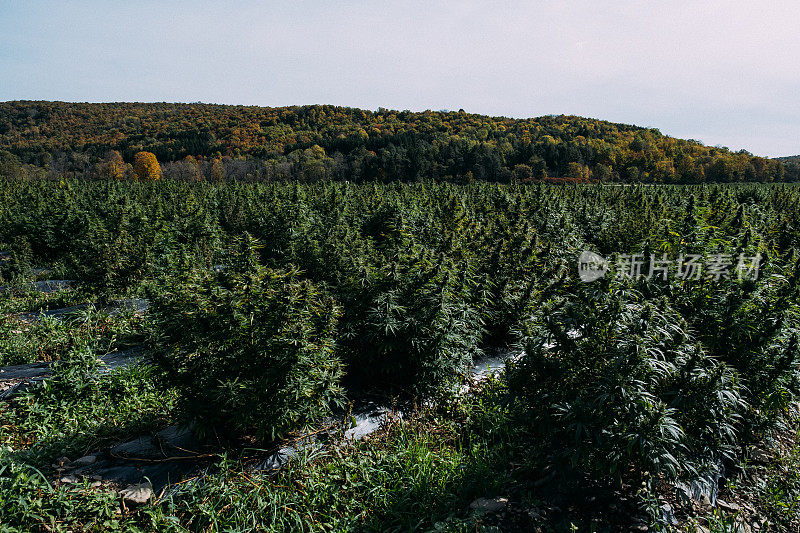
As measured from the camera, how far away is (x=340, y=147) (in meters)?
72.1

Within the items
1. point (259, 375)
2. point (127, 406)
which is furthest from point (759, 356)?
point (127, 406)

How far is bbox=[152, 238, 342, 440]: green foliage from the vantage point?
11.0 ft

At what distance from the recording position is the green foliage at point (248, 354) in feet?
11.0

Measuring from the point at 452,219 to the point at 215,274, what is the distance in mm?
6480

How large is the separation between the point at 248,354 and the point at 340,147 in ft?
238

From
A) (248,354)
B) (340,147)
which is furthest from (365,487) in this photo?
Result: (340,147)

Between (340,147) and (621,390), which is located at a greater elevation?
(340,147)

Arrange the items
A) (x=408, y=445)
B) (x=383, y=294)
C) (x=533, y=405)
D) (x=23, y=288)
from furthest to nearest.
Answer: (x=23, y=288), (x=383, y=294), (x=408, y=445), (x=533, y=405)

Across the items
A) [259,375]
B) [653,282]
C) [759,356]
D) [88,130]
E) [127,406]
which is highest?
[88,130]

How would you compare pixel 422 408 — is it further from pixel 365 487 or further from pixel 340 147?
pixel 340 147

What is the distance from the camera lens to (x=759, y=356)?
3.57 m

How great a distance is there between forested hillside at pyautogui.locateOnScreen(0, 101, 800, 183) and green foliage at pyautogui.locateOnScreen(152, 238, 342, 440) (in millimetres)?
43388

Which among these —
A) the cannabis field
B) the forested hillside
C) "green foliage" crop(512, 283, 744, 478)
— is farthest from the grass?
the forested hillside

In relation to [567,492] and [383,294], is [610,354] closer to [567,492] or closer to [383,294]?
[567,492]
